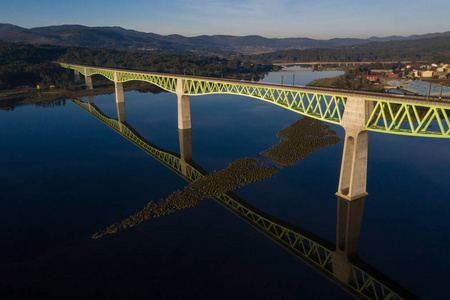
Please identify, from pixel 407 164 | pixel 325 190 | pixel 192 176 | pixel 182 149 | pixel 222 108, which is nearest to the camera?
pixel 325 190

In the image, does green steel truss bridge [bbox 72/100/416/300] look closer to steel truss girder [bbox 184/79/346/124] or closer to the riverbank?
steel truss girder [bbox 184/79/346/124]

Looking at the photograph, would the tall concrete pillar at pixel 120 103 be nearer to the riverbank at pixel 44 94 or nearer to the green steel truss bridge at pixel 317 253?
the riverbank at pixel 44 94

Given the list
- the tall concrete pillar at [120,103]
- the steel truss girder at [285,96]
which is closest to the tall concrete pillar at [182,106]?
the steel truss girder at [285,96]

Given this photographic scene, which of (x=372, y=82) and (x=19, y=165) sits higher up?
(x=372, y=82)

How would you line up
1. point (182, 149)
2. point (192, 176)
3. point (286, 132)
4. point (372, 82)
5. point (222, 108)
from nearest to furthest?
point (192, 176)
point (182, 149)
point (286, 132)
point (222, 108)
point (372, 82)

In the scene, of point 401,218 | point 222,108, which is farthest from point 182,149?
point 222,108

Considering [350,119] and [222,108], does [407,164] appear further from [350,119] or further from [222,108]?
[222,108]
